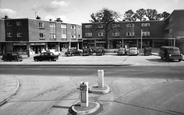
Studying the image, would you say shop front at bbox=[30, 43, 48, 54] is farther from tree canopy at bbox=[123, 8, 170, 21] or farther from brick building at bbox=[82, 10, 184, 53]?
tree canopy at bbox=[123, 8, 170, 21]

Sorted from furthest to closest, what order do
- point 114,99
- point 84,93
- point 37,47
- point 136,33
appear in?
point 136,33
point 37,47
point 114,99
point 84,93

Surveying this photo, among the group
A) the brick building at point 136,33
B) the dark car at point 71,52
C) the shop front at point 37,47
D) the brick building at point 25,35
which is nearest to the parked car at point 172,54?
the dark car at point 71,52

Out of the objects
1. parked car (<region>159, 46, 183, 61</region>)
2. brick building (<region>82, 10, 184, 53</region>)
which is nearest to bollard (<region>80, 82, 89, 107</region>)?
parked car (<region>159, 46, 183, 61</region>)

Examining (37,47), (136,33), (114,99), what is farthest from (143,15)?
(114,99)

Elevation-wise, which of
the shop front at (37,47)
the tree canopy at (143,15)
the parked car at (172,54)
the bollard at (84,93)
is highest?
the tree canopy at (143,15)

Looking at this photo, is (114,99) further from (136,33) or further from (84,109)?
(136,33)

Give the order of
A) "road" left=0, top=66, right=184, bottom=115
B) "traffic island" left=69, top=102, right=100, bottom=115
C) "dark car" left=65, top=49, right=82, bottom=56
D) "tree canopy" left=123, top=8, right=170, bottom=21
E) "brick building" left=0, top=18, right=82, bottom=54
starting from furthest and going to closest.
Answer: "tree canopy" left=123, top=8, right=170, bottom=21 < "brick building" left=0, top=18, right=82, bottom=54 < "dark car" left=65, top=49, right=82, bottom=56 < "road" left=0, top=66, right=184, bottom=115 < "traffic island" left=69, top=102, right=100, bottom=115

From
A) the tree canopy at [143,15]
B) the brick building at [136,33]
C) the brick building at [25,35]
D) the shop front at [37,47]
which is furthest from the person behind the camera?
the tree canopy at [143,15]

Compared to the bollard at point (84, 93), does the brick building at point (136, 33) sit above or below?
above

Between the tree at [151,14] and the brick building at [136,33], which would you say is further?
the tree at [151,14]

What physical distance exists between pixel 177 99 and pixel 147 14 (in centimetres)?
11432

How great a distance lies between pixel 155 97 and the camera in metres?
9.85

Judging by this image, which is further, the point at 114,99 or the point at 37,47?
the point at 37,47

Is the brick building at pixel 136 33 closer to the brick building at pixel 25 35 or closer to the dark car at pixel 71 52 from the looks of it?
the brick building at pixel 25 35
